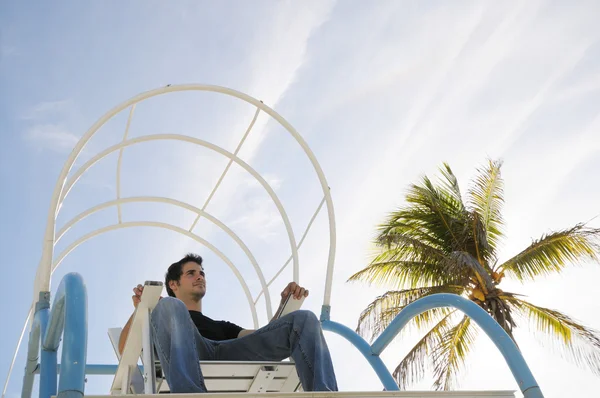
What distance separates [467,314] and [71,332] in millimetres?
2084

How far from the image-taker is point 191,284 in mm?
4738

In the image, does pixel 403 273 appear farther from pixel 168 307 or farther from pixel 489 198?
pixel 168 307

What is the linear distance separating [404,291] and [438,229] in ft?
7.26

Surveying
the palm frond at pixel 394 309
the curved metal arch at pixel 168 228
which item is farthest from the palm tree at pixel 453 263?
the curved metal arch at pixel 168 228

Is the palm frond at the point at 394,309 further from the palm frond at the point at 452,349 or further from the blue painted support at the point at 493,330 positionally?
the blue painted support at the point at 493,330

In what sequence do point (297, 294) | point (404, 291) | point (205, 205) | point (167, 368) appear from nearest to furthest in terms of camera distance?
point (167, 368), point (297, 294), point (205, 205), point (404, 291)

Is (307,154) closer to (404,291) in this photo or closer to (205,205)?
(205,205)

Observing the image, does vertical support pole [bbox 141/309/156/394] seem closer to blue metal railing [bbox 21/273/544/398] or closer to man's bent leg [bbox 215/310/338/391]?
blue metal railing [bbox 21/273/544/398]

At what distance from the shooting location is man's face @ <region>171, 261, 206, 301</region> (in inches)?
186

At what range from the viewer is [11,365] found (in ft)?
18.4

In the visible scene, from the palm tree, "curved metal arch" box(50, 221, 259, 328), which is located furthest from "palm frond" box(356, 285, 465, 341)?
"curved metal arch" box(50, 221, 259, 328)

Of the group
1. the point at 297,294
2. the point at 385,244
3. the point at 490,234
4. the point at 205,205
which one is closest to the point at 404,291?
the point at 385,244

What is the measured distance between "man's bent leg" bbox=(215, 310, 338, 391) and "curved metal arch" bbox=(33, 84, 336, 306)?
1.09 m

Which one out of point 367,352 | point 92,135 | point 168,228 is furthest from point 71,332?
point 168,228
